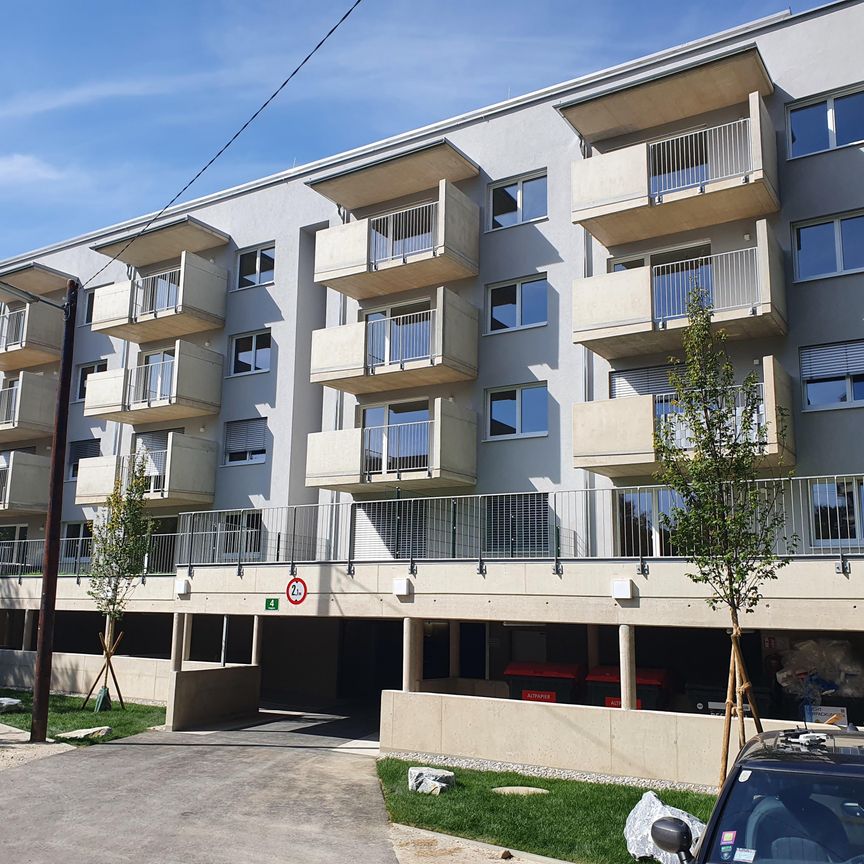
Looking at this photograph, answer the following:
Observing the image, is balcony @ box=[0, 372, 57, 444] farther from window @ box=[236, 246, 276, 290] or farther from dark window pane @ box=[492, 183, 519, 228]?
dark window pane @ box=[492, 183, 519, 228]

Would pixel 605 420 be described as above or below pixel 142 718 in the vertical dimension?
above

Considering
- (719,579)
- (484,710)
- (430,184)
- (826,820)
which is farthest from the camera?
(430,184)

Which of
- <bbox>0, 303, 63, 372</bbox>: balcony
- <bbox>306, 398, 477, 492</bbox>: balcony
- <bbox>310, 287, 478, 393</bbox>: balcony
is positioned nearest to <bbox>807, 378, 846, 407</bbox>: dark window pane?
<bbox>306, 398, 477, 492</bbox>: balcony

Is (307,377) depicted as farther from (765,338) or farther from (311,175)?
(765,338)

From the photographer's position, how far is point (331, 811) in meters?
12.3

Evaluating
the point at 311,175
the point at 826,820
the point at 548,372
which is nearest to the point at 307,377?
the point at 311,175

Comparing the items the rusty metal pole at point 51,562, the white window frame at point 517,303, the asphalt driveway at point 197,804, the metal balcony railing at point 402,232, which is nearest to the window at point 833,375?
the white window frame at point 517,303

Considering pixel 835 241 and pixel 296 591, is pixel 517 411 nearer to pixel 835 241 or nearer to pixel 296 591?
pixel 296 591

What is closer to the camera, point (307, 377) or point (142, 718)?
point (142, 718)

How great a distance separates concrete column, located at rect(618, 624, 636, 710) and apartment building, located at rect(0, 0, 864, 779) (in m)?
A: 0.05

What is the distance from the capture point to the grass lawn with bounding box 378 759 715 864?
10617 mm

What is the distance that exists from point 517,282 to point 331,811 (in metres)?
13.7

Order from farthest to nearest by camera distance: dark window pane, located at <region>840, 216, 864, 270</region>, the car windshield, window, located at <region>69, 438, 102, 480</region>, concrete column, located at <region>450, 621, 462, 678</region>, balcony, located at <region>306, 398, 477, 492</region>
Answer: window, located at <region>69, 438, 102, 480</region> < concrete column, located at <region>450, 621, 462, 678</region> < balcony, located at <region>306, 398, 477, 492</region> < dark window pane, located at <region>840, 216, 864, 270</region> < the car windshield

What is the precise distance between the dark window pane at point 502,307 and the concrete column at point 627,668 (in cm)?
938
